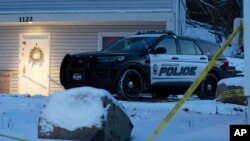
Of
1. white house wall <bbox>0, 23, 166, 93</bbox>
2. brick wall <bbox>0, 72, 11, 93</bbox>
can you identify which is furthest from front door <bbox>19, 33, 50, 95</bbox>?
brick wall <bbox>0, 72, 11, 93</bbox>

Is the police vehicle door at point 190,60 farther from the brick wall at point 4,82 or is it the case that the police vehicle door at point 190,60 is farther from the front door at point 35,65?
the brick wall at point 4,82

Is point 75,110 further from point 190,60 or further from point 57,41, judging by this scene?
point 57,41

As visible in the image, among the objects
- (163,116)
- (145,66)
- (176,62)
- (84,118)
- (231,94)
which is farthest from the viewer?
(176,62)

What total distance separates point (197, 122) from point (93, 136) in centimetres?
184

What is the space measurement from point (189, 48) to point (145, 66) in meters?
2.06


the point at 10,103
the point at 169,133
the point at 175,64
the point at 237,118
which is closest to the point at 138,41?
the point at 175,64

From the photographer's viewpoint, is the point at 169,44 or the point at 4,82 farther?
the point at 4,82

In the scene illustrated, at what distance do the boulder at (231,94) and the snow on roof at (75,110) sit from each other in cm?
370

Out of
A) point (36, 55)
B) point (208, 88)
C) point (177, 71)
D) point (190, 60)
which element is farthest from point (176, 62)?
point (36, 55)

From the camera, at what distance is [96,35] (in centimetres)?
1884

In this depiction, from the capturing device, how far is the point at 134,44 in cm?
1304

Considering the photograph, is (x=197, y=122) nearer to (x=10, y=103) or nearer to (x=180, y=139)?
(x=180, y=139)

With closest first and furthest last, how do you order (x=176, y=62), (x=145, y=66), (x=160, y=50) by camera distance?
(x=145, y=66) < (x=160, y=50) < (x=176, y=62)

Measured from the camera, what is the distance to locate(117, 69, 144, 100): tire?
11758mm
